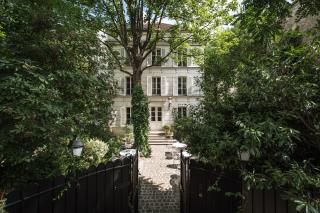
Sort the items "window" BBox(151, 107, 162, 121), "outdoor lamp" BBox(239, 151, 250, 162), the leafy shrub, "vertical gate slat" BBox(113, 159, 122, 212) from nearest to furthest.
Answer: the leafy shrub, "outdoor lamp" BBox(239, 151, 250, 162), "vertical gate slat" BBox(113, 159, 122, 212), "window" BBox(151, 107, 162, 121)

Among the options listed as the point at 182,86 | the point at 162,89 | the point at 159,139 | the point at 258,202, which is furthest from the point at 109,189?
the point at 182,86

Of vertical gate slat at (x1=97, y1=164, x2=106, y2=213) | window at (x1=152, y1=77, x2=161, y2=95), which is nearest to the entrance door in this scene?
window at (x1=152, y1=77, x2=161, y2=95)

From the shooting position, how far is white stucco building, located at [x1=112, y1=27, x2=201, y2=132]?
17141 millimetres

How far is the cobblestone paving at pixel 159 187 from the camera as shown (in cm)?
550

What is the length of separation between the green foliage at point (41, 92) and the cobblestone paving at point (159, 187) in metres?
3.50

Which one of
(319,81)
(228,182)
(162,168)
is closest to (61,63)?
(228,182)

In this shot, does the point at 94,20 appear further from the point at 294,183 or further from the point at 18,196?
the point at 294,183

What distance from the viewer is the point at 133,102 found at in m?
10.3

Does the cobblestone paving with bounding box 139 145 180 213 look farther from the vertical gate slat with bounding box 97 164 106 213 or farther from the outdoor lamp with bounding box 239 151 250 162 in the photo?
the outdoor lamp with bounding box 239 151 250 162

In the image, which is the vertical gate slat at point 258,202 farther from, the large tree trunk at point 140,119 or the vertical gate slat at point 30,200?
the large tree trunk at point 140,119

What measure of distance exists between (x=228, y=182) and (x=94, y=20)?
33.3 ft

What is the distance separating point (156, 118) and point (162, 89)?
2924 mm

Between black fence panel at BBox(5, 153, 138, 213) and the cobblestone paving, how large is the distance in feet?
2.68

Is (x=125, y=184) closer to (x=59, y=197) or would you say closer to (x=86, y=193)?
(x=86, y=193)
